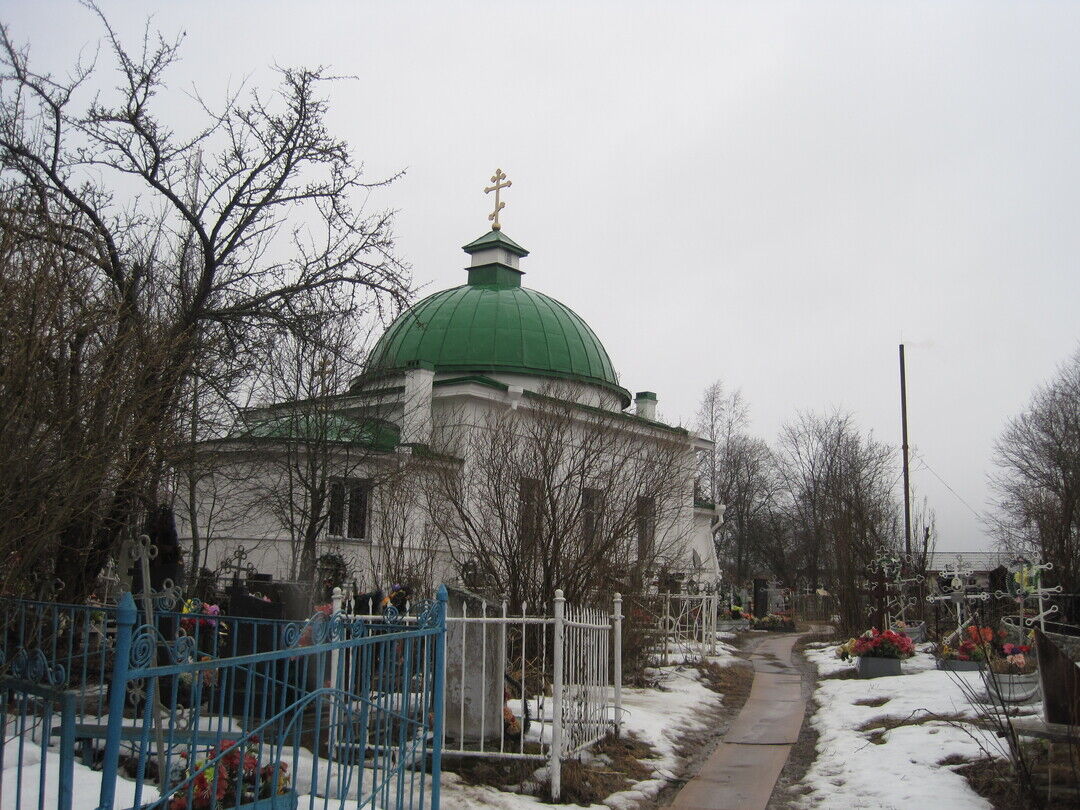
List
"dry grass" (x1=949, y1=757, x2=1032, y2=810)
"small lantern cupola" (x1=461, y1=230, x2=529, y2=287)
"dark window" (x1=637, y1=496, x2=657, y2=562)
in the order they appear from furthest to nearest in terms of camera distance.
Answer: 1. "small lantern cupola" (x1=461, y1=230, x2=529, y2=287)
2. "dark window" (x1=637, y1=496, x2=657, y2=562)
3. "dry grass" (x1=949, y1=757, x2=1032, y2=810)

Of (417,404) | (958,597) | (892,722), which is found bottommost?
(892,722)

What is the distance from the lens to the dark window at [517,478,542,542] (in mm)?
11745

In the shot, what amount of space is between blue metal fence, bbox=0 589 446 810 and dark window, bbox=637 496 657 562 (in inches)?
229

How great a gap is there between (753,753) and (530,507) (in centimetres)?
401

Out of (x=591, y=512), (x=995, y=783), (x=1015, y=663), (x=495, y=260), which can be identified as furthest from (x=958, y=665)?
(x=495, y=260)

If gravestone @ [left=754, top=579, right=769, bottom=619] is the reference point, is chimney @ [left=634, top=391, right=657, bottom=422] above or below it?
above

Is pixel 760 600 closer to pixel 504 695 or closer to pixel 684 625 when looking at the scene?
pixel 684 625

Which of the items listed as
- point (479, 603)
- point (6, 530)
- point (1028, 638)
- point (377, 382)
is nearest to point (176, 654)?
point (6, 530)

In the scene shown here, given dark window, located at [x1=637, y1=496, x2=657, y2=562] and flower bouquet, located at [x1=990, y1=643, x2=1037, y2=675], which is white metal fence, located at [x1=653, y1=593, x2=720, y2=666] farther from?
flower bouquet, located at [x1=990, y1=643, x2=1037, y2=675]

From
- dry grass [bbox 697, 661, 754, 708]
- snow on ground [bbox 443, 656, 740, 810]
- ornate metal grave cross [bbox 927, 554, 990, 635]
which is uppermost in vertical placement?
ornate metal grave cross [bbox 927, 554, 990, 635]

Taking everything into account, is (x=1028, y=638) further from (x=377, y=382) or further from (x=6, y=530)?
(x=6, y=530)

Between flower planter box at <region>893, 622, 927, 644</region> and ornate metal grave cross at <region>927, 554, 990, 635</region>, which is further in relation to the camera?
flower planter box at <region>893, 622, 927, 644</region>

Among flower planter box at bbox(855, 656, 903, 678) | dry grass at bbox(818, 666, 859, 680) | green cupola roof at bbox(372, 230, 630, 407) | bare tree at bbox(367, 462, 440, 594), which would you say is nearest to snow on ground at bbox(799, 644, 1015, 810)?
flower planter box at bbox(855, 656, 903, 678)

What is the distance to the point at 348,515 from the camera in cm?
2022
